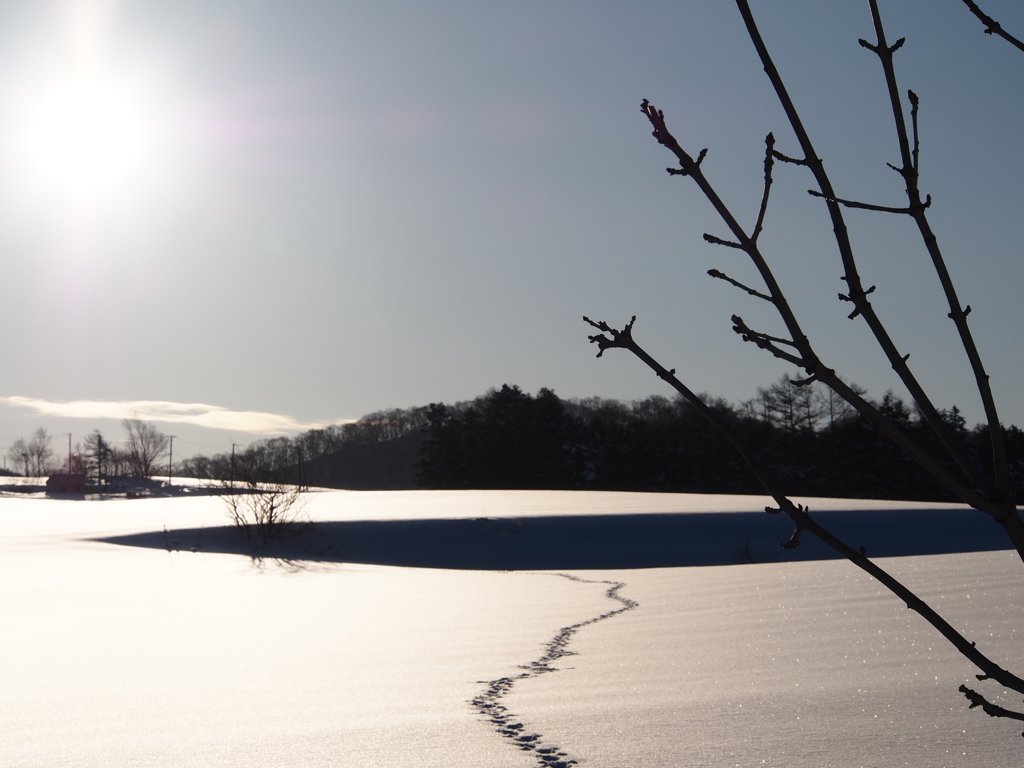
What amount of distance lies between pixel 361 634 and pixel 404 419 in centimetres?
8762

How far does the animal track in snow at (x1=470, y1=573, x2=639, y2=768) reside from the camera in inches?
64.7

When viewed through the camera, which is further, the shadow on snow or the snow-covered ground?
the shadow on snow

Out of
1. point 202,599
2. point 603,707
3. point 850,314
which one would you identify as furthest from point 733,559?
point 850,314

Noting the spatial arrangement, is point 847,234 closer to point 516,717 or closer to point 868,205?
point 868,205

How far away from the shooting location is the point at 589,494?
20953 millimetres

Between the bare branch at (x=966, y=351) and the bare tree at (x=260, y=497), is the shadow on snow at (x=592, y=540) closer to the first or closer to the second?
the bare tree at (x=260, y=497)

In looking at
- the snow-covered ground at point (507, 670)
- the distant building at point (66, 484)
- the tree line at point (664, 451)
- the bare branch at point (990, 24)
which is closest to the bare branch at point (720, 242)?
the bare branch at point (990, 24)

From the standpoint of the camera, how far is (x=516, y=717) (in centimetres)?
200

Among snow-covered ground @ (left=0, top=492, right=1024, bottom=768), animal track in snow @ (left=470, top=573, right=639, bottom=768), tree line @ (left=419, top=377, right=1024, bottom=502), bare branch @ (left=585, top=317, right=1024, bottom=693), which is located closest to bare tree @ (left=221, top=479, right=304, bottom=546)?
snow-covered ground @ (left=0, top=492, right=1024, bottom=768)

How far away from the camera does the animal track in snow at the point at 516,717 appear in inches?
64.7

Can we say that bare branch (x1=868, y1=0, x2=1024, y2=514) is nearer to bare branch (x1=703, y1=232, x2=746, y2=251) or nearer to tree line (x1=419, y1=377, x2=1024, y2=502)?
bare branch (x1=703, y1=232, x2=746, y2=251)

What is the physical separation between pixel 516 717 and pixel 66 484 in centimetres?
4664

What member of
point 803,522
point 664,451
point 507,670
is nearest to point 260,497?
point 507,670

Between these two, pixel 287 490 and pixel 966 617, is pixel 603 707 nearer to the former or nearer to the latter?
pixel 966 617
